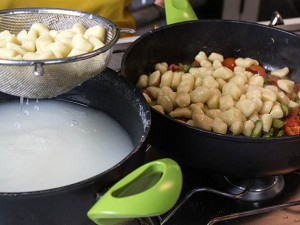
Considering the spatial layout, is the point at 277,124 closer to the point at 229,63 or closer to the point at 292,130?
the point at 292,130

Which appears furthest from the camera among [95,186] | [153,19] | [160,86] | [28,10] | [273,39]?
[153,19]

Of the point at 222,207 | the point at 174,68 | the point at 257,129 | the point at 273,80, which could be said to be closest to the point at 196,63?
the point at 174,68

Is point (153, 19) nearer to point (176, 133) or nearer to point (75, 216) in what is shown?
point (176, 133)

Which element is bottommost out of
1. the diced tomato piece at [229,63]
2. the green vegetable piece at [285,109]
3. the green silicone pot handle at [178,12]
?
the green vegetable piece at [285,109]

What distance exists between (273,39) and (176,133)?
460mm

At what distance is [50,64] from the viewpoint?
0.66 m

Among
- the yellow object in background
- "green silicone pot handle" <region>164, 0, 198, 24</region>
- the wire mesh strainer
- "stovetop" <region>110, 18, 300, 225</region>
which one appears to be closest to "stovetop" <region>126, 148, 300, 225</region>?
"stovetop" <region>110, 18, 300, 225</region>

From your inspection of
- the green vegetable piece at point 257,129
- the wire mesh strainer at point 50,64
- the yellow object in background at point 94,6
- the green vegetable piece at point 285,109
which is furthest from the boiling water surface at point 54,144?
the yellow object in background at point 94,6

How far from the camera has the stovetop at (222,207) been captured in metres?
0.77

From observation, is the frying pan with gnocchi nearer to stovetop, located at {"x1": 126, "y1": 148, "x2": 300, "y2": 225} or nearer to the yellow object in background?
stovetop, located at {"x1": 126, "y1": 148, "x2": 300, "y2": 225}

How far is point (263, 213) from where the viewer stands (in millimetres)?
799

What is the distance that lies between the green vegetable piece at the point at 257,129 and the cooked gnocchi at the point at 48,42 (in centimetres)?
31

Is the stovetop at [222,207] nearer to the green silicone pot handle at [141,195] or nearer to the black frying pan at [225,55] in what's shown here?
the black frying pan at [225,55]

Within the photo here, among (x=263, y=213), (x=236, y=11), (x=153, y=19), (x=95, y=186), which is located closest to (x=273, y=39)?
(x=263, y=213)
